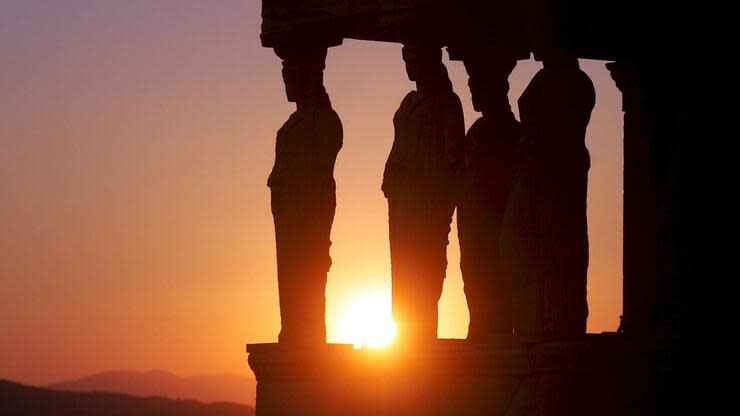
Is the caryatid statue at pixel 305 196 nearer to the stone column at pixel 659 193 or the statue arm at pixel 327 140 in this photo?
the statue arm at pixel 327 140

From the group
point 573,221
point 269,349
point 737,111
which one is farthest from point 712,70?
point 269,349

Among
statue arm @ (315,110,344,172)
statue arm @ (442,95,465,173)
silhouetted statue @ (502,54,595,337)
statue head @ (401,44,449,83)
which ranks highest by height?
statue head @ (401,44,449,83)

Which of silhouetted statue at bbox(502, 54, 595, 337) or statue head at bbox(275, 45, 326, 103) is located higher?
statue head at bbox(275, 45, 326, 103)

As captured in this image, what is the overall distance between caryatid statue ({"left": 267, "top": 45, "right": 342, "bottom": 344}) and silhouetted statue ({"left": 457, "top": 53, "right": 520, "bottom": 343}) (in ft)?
6.11

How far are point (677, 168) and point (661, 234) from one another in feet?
3.03

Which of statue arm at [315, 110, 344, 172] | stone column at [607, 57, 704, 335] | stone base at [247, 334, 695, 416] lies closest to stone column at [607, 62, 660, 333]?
stone column at [607, 57, 704, 335]

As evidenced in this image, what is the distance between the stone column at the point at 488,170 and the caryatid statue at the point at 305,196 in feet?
6.12

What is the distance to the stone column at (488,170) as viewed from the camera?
134 feet

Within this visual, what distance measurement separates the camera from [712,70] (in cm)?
3888

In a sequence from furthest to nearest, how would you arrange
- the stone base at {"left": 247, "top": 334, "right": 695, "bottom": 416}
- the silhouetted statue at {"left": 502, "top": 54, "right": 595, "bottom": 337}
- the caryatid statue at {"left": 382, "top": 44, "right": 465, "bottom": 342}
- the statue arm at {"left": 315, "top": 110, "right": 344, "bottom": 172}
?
the statue arm at {"left": 315, "top": 110, "right": 344, "bottom": 172}, the caryatid statue at {"left": 382, "top": 44, "right": 465, "bottom": 342}, the silhouetted statue at {"left": 502, "top": 54, "right": 595, "bottom": 337}, the stone base at {"left": 247, "top": 334, "right": 695, "bottom": 416}

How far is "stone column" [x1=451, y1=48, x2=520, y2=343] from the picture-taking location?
1604 inches

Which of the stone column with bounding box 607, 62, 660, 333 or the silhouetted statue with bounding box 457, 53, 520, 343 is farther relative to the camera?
the silhouetted statue with bounding box 457, 53, 520, 343

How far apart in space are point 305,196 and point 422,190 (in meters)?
2.36

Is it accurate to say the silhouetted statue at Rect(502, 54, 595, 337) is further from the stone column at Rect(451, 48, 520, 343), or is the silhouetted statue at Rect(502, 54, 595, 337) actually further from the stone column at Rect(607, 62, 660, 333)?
the stone column at Rect(451, 48, 520, 343)
